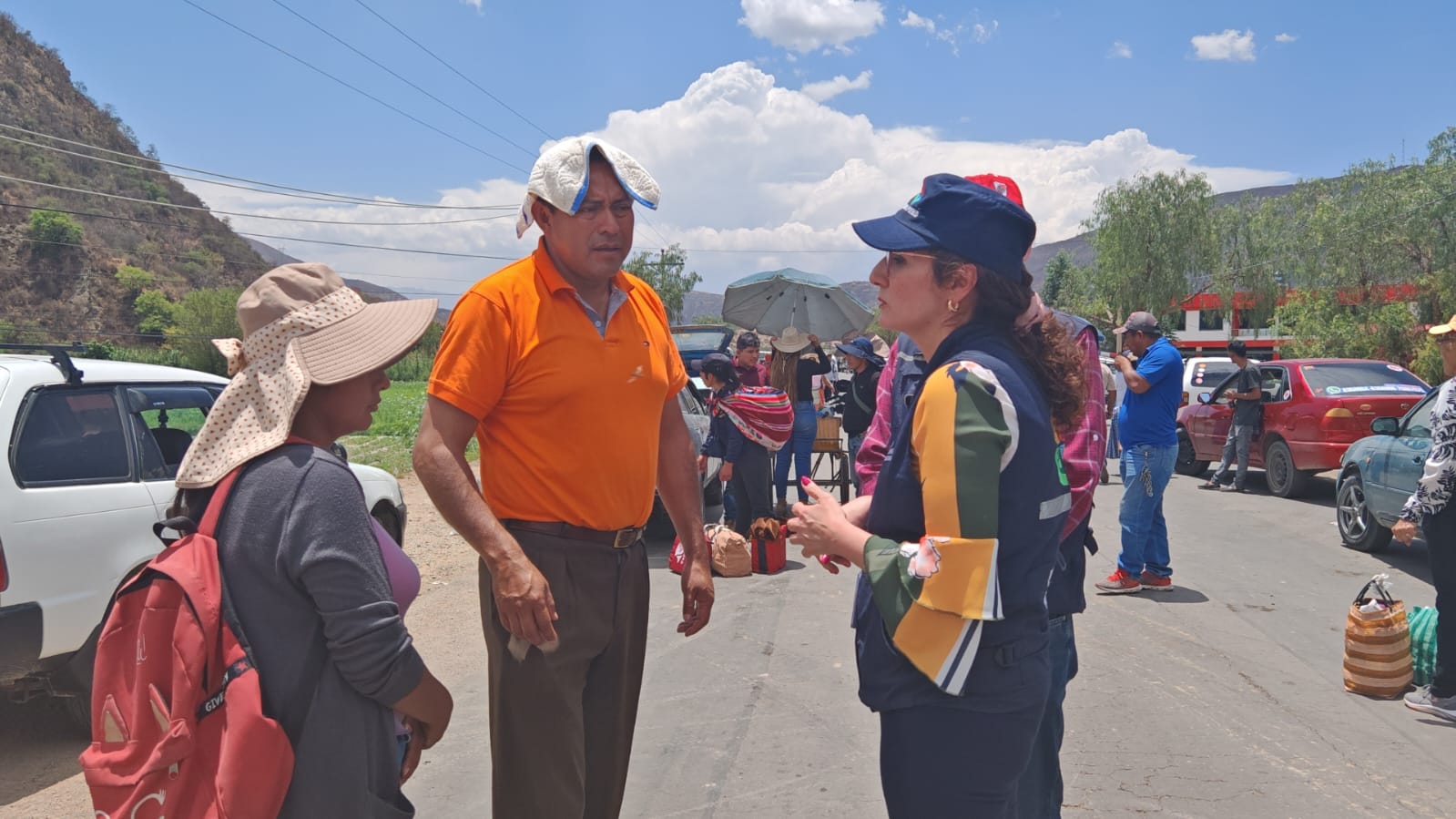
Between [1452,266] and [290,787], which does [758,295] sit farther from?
[1452,266]

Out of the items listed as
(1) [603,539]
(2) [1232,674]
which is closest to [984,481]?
(1) [603,539]

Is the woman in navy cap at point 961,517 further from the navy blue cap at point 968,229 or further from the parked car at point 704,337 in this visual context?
the parked car at point 704,337

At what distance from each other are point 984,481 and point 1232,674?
466 centimetres

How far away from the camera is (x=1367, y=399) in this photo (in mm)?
11281

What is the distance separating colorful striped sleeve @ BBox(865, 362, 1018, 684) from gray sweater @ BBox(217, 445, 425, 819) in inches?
39.1

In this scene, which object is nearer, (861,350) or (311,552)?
(311,552)

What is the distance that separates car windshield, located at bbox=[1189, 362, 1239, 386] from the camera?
1842 centimetres

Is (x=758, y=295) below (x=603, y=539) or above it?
above

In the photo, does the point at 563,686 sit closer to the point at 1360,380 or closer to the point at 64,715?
the point at 64,715

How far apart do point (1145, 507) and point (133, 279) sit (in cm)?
8258

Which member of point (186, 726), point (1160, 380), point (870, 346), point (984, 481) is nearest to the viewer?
point (186, 726)

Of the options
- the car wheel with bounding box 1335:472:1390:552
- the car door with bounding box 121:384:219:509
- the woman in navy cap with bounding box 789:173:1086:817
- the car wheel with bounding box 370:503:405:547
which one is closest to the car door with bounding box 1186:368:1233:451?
the car wheel with bounding box 1335:472:1390:552

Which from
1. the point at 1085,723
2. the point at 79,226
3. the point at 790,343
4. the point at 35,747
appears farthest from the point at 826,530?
the point at 79,226

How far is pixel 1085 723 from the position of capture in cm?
475
